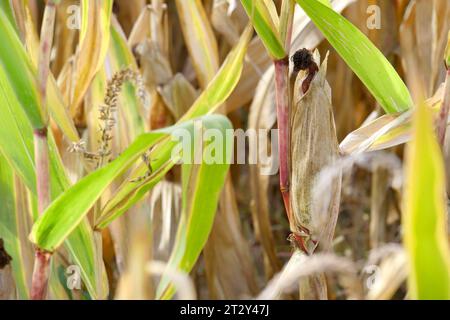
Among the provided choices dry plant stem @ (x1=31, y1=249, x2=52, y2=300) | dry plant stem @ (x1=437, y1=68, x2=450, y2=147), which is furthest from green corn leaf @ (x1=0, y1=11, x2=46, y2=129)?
dry plant stem @ (x1=437, y1=68, x2=450, y2=147)

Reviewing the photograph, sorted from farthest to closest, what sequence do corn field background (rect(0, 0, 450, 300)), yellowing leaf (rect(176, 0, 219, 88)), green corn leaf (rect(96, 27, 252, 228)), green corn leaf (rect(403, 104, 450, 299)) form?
1. yellowing leaf (rect(176, 0, 219, 88))
2. green corn leaf (rect(96, 27, 252, 228))
3. corn field background (rect(0, 0, 450, 300))
4. green corn leaf (rect(403, 104, 450, 299))

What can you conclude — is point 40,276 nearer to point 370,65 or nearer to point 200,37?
point 370,65

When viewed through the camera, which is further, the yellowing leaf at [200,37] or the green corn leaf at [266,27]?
the yellowing leaf at [200,37]

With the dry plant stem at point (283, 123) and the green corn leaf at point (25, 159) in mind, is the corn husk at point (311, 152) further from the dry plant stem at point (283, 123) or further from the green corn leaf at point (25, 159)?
the green corn leaf at point (25, 159)

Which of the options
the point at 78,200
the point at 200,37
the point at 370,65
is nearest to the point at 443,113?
the point at 370,65

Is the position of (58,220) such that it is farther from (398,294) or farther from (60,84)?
(398,294)

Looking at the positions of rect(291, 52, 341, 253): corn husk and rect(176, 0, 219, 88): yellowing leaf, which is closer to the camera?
rect(291, 52, 341, 253): corn husk

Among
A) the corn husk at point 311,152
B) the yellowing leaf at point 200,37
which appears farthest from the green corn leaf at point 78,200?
the yellowing leaf at point 200,37

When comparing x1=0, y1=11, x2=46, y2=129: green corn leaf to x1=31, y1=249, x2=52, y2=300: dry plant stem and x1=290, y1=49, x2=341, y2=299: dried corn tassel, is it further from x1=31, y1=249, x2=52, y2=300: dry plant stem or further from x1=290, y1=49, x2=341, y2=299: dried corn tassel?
x1=290, y1=49, x2=341, y2=299: dried corn tassel
